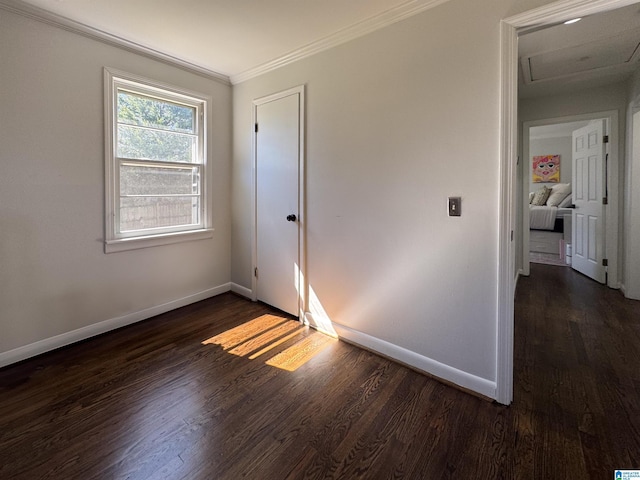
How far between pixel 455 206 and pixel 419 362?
109 centimetres

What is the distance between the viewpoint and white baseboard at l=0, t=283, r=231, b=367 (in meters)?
2.25

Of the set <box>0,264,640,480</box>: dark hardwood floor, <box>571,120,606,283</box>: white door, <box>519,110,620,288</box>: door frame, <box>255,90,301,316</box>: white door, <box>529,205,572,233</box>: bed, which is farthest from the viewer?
<box>529,205,572,233</box>: bed

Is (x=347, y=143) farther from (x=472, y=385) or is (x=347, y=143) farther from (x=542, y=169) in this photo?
(x=542, y=169)

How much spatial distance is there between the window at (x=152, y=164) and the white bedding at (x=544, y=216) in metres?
6.08

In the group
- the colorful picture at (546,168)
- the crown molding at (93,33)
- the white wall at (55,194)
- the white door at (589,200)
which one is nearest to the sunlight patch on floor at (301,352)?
the white wall at (55,194)

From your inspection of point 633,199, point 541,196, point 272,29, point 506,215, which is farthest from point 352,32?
point 541,196

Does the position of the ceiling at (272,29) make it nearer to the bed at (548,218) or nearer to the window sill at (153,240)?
the window sill at (153,240)

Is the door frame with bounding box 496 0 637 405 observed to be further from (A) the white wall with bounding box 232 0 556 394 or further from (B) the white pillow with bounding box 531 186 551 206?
(B) the white pillow with bounding box 531 186 551 206

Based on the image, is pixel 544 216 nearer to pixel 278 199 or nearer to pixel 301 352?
pixel 278 199

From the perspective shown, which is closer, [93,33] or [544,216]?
[93,33]

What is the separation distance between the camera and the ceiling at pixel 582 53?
238cm

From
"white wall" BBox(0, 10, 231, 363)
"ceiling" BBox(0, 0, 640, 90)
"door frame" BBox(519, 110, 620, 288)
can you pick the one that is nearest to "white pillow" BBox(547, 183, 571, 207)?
"door frame" BBox(519, 110, 620, 288)

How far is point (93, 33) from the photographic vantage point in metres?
2.46

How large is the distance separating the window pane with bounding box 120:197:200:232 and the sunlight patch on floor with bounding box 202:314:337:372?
1.28m
